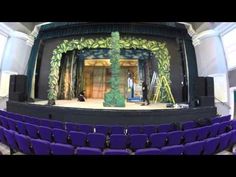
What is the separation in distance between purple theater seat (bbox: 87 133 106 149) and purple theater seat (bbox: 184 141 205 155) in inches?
59.3

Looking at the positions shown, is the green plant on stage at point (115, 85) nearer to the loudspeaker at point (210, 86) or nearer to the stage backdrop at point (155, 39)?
the stage backdrop at point (155, 39)

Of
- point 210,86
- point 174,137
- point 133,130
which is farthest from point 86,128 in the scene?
point 210,86

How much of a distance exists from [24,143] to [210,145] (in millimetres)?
3403

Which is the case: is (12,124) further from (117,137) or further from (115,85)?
(115,85)

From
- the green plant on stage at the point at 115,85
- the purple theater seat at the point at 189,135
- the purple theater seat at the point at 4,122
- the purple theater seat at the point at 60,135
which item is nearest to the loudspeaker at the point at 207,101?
the green plant on stage at the point at 115,85

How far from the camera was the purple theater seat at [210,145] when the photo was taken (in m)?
3.22

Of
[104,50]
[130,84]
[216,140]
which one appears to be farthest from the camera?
[130,84]

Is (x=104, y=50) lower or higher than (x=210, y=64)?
higher

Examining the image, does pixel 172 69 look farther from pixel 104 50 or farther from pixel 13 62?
pixel 13 62

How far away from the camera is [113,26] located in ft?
30.6

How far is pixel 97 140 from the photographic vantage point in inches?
138

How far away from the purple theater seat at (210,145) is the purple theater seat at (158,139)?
737mm
